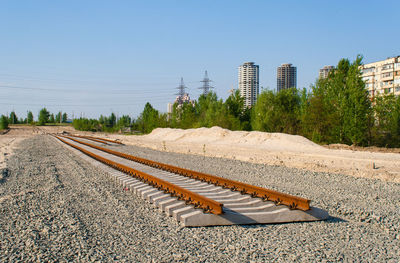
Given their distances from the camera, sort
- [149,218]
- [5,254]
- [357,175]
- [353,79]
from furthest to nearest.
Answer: [353,79]
[357,175]
[149,218]
[5,254]

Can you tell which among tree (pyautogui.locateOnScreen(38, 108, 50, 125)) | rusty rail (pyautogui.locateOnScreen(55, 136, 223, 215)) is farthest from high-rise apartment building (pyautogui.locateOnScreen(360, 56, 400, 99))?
tree (pyautogui.locateOnScreen(38, 108, 50, 125))

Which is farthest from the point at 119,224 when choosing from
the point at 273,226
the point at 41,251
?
the point at 273,226

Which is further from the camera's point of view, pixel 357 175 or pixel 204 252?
pixel 357 175

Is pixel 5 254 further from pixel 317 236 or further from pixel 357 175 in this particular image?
pixel 357 175

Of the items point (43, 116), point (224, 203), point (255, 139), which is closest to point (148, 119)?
point (255, 139)

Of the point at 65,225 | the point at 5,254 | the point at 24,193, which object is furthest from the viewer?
the point at 24,193

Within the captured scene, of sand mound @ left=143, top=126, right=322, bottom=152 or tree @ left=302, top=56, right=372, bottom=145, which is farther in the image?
tree @ left=302, top=56, right=372, bottom=145

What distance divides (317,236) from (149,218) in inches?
121

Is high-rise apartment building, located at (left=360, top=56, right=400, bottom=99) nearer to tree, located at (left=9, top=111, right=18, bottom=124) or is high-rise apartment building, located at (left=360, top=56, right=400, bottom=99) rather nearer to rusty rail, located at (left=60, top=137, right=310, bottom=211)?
rusty rail, located at (left=60, top=137, right=310, bottom=211)

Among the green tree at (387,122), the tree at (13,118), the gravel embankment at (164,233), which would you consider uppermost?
the tree at (13,118)

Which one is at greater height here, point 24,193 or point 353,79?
point 353,79

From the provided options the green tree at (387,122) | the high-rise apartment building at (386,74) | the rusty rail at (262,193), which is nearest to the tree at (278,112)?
the green tree at (387,122)

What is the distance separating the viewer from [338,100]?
104 feet

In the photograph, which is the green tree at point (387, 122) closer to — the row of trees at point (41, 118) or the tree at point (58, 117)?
the row of trees at point (41, 118)
